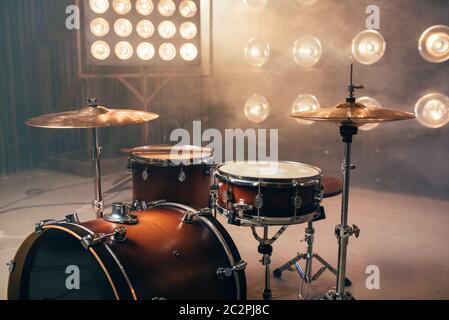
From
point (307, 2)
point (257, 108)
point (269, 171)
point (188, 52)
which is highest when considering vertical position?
point (307, 2)

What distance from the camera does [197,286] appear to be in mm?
2262

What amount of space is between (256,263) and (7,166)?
388 centimetres

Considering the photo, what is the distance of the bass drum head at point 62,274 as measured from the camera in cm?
239

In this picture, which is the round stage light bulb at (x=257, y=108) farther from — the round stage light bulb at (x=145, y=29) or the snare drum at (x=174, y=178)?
the snare drum at (x=174, y=178)

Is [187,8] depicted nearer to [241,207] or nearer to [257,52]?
[257,52]

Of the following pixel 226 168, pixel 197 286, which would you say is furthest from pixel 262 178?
pixel 197 286

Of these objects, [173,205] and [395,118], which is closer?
[395,118]

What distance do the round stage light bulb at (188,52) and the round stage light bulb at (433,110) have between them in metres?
2.35

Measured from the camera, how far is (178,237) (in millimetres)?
2344

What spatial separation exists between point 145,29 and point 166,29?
0.24 m

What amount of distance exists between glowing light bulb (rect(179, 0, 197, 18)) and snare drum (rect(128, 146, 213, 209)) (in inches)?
93.2

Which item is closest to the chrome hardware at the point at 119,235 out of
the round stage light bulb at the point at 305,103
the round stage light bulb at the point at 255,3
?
the round stage light bulb at the point at 305,103

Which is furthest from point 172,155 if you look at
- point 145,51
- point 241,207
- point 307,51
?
point 307,51

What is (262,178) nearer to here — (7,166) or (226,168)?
(226,168)
